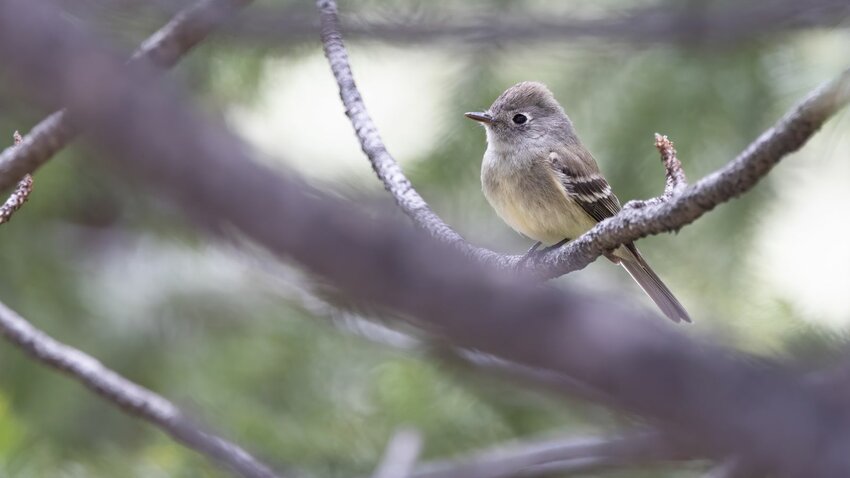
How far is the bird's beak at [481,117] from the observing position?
269 cm

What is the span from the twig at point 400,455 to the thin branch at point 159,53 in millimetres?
986

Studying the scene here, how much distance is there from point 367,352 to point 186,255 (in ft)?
2.36

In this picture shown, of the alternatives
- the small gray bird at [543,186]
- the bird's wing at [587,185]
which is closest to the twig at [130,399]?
the small gray bird at [543,186]

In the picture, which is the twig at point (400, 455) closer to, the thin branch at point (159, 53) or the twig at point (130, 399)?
the twig at point (130, 399)

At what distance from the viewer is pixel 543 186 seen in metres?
2.84

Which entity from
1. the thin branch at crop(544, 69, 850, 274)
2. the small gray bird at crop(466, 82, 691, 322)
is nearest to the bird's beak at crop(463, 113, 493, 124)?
the small gray bird at crop(466, 82, 691, 322)

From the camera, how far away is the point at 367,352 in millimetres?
3115

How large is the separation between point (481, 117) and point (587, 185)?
0.34 m

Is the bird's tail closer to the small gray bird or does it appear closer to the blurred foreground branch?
the small gray bird

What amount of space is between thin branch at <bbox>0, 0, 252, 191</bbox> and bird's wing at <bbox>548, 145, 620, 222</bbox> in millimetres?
1364

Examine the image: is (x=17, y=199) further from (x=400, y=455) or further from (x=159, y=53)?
(x=400, y=455)

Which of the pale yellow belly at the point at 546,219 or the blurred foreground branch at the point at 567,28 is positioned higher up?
the pale yellow belly at the point at 546,219

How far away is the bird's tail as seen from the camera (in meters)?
2.72

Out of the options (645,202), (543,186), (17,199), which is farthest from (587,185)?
(17,199)
